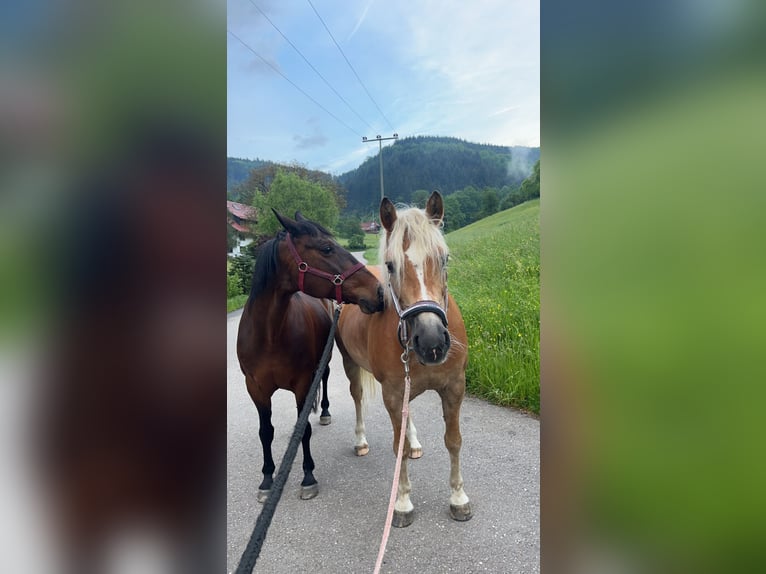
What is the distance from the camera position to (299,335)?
293 centimetres

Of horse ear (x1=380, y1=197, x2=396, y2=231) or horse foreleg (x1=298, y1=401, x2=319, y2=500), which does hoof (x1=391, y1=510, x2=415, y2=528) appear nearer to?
horse foreleg (x1=298, y1=401, x2=319, y2=500)

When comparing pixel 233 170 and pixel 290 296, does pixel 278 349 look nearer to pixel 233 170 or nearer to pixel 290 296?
→ pixel 290 296

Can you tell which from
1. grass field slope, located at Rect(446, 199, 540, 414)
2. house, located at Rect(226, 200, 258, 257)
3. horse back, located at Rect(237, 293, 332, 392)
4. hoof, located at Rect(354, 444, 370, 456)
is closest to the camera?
house, located at Rect(226, 200, 258, 257)

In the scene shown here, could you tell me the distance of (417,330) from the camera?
2.04 meters

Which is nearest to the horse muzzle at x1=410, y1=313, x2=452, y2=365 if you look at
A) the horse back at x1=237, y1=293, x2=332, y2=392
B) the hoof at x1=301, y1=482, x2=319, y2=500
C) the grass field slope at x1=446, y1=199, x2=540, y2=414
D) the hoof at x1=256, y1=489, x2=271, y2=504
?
the horse back at x1=237, y1=293, x2=332, y2=392

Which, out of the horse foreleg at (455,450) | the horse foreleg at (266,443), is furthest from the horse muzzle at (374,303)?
the horse foreleg at (266,443)

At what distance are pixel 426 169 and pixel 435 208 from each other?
3494 centimetres

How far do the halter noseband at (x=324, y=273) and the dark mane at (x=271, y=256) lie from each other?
100 mm

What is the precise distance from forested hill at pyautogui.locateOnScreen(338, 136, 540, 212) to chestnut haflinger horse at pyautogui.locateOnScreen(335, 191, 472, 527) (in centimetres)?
2517

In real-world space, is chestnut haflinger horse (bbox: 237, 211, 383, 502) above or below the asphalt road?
above

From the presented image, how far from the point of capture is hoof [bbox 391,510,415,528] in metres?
2.70

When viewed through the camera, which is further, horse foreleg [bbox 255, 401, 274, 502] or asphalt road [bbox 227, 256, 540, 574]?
horse foreleg [bbox 255, 401, 274, 502]

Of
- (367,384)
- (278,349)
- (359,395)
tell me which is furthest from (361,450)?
(278,349)
